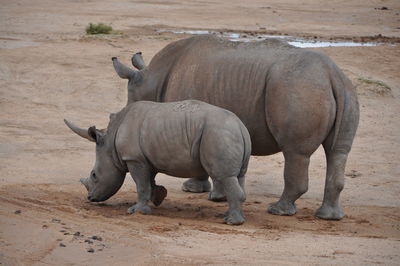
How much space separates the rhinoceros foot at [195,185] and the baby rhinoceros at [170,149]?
145 centimetres

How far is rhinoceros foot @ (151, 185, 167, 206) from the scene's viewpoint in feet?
32.8

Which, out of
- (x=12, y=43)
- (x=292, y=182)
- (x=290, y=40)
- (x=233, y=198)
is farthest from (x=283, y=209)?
(x=290, y=40)

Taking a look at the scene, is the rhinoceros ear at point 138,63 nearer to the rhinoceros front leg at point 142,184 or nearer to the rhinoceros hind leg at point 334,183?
the rhinoceros front leg at point 142,184

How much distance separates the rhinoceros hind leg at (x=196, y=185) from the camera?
11492 mm

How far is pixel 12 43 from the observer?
19.4 m

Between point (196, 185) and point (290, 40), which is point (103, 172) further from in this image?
point (290, 40)

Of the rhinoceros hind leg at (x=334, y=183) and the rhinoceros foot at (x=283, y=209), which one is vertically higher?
the rhinoceros hind leg at (x=334, y=183)

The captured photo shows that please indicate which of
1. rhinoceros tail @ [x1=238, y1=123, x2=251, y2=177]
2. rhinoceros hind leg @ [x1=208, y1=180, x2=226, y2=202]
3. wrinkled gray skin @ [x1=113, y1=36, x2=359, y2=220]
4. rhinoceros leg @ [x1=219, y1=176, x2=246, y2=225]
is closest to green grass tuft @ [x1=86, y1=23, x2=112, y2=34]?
wrinkled gray skin @ [x1=113, y1=36, x2=359, y2=220]

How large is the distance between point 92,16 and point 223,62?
15.8 m

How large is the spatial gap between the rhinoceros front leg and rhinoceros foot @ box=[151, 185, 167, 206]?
0.79ft

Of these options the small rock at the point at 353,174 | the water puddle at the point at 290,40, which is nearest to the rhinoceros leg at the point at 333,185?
the small rock at the point at 353,174

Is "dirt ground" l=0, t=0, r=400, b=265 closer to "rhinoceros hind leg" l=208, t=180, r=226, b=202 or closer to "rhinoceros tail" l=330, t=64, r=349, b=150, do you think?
"rhinoceros hind leg" l=208, t=180, r=226, b=202

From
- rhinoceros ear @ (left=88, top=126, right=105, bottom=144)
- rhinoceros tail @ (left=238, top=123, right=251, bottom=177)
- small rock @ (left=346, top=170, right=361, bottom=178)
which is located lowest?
small rock @ (left=346, top=170, right=361, bottom=178)

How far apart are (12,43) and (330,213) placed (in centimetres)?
1123
